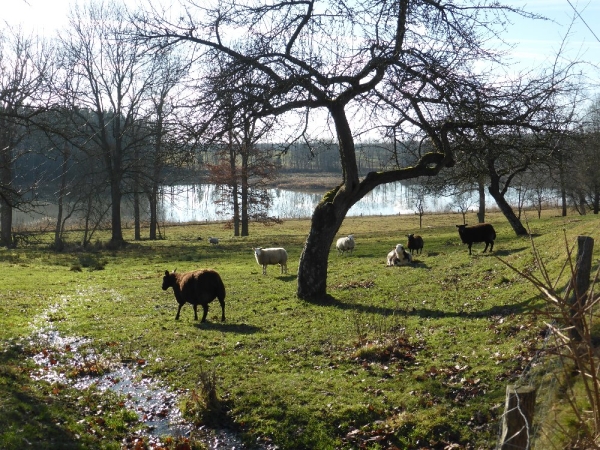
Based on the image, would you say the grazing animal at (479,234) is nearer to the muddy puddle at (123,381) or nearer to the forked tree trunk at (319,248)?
the forked tree trunk at (319,248)

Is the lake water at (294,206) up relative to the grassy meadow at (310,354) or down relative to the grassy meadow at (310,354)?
up

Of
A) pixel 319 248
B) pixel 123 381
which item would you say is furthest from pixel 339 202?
pixel 123 381

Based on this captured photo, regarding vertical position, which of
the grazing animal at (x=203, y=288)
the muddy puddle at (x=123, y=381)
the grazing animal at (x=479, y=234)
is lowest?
the muddy puddle at (x=123, y=381)

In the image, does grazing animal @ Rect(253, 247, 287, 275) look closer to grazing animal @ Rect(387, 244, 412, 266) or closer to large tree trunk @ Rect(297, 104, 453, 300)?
grazing animal @ Rect(387, 244, 412, 266)

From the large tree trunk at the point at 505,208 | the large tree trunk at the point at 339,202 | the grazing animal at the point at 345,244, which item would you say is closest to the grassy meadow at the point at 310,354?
the large tree trunk at the point at 339,202

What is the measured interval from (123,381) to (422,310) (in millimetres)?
7698

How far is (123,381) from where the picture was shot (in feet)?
37.7

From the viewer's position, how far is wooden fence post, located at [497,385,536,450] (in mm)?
4515

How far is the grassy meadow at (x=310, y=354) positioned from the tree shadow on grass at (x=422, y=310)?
0.27 feet

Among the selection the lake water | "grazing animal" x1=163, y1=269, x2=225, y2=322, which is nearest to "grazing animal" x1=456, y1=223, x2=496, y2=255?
"grazing animal" x1=163, y1=269, x2=225, y2=322

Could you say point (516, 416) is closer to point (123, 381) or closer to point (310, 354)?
point (310, 354)

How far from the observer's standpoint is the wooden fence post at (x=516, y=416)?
4515 mm

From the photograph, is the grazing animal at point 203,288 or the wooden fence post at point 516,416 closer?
the wooden fence post at point 516,416

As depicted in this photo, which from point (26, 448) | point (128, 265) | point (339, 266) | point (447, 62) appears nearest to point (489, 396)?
point (26, 448)
